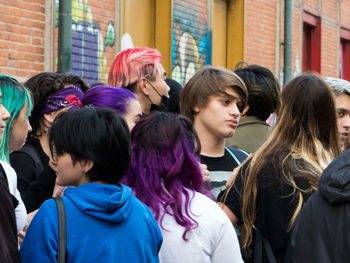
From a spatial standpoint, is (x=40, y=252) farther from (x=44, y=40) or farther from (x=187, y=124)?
(x=44, y=40)

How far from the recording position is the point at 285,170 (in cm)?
304

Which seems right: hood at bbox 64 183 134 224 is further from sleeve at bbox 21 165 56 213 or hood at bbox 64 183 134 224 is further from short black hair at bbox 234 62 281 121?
short black hair at bbox 234 62 281 121

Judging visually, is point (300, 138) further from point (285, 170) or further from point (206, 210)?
point (206, 210)

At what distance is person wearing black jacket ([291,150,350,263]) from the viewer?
7.68 feet

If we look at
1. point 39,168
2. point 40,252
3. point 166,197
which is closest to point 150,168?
point 166,197

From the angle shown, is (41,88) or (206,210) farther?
(41,88)

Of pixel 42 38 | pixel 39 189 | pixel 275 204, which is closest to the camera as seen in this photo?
pixel 275 204

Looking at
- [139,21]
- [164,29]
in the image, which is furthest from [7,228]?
[164,29]

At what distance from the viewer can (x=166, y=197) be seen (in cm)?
275

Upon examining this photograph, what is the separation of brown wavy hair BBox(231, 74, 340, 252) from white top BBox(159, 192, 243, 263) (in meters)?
0.33

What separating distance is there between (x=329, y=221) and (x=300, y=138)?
0.84 meters

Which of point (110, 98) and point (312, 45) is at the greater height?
point (312, 45)

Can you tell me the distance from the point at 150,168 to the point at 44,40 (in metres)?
4.68

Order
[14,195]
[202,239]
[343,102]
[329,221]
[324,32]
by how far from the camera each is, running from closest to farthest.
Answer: [329,221] < [14,195] < [202,239] < [343,102] < [324,32]
